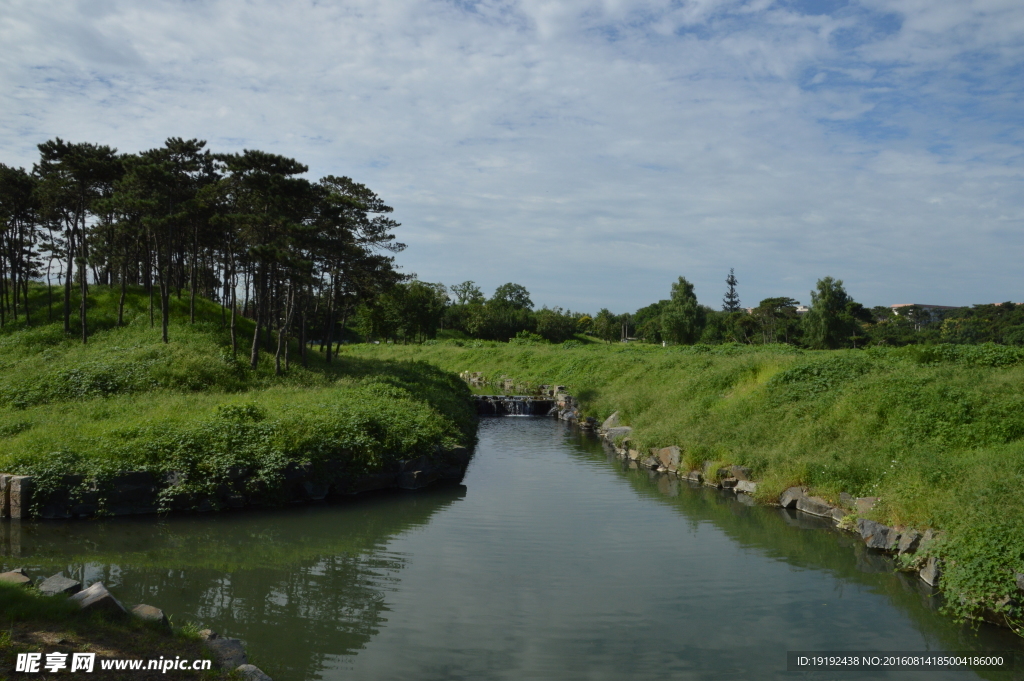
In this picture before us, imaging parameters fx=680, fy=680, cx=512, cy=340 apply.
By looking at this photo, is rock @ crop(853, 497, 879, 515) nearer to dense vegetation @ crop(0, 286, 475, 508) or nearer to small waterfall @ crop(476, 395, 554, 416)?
dense vegetation @ crop(0, 286, 475, 508)

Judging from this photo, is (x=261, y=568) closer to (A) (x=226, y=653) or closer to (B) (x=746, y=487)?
(A) (x=226, y=653)

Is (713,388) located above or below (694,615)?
above

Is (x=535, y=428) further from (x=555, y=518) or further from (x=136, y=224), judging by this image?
(x=136, y=224)

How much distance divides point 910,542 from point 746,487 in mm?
6737

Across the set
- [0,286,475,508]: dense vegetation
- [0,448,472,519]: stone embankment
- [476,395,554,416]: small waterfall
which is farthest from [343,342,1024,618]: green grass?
[0,448,472,519]: stone embankment

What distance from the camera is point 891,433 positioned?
1797cm

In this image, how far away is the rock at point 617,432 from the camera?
2804cm

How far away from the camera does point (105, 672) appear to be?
7.15 meters

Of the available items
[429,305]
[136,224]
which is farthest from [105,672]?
[429,305]

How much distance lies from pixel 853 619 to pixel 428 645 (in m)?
6.85

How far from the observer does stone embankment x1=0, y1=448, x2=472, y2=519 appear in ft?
48.9

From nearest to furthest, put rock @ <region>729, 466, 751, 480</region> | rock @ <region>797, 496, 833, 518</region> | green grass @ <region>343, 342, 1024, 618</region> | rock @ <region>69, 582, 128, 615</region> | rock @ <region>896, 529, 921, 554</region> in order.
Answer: rock @ <region>69, 582, 128, 615</region> < green grass @ <region>343, 342, 1024, 618</region> < rock @ <region>896, 529, 921, 554</region> < rock @ <region>797, 496, 833, 518</region> < rock @ <region>729, 466, 751, 480</region>

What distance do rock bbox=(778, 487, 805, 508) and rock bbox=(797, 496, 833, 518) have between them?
0.42 ft

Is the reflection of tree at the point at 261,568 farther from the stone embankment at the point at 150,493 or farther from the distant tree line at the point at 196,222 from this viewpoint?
the distant tree line at the point at 196,222
